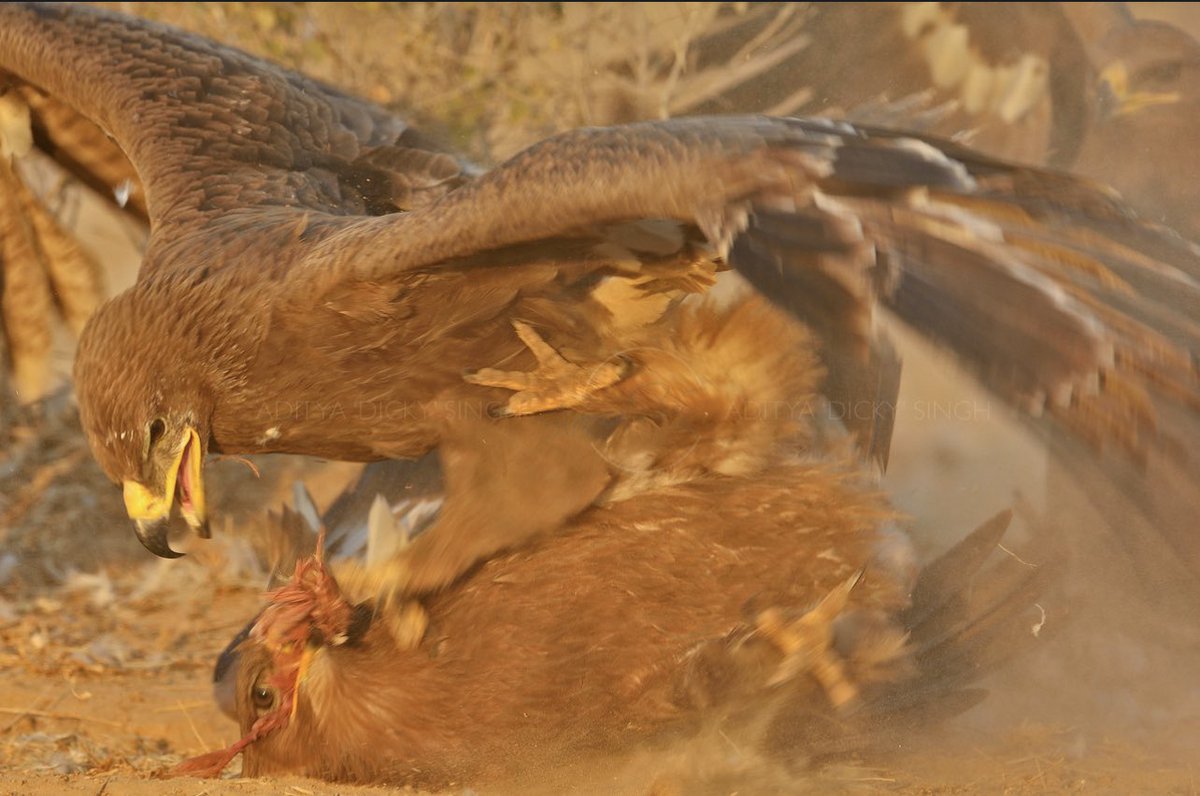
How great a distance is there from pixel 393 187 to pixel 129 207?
1276 millimetres

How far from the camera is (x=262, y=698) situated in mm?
3900

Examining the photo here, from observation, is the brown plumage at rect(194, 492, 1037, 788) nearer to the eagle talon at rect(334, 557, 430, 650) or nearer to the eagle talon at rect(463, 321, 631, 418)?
the eagle talon at rect(334, 557, 430, 650)

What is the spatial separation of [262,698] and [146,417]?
0.96 metres

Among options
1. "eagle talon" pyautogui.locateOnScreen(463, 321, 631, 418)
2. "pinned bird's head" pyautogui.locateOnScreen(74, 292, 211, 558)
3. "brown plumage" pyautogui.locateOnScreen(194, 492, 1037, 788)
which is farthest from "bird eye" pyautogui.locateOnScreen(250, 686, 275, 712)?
"eagle talon" pyautogui.locateOnScreen(463, 321, 631, 418)

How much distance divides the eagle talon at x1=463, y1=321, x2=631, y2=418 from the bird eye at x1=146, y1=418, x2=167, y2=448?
89 centimetres

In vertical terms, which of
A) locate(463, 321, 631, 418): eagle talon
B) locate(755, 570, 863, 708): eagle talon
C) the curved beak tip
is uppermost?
locate(463, 321, 631, 418): eagle talon

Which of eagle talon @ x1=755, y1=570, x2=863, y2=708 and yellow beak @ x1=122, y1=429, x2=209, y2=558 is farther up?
yellow beak @ x1=122, y1=429, x2=209, y2=558

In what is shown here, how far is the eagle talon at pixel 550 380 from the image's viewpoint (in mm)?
3846

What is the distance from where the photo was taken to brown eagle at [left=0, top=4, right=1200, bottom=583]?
8.71ft

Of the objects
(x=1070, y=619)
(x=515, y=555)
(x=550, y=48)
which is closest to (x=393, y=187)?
(x=515, y=555)

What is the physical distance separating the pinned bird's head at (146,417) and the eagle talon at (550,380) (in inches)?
33.0

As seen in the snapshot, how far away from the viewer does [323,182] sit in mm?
4707

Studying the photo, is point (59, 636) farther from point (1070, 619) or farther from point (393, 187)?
point (1070, 619)

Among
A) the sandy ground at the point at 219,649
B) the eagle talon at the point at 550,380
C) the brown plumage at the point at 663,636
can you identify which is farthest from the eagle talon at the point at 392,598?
the eagle talon at the point at 550,380
